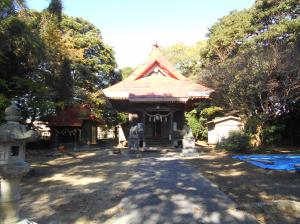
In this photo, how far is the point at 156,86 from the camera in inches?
821

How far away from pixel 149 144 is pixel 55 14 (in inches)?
476

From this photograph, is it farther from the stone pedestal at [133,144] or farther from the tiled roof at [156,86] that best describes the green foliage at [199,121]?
the stone pedestal at [133,144]

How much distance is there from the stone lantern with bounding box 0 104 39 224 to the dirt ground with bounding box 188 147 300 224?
4.09 m

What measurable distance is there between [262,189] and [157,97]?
40.6 feet

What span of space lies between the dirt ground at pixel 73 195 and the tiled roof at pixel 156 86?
28.1 feet

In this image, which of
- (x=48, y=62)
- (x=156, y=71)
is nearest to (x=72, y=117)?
(x=48, y=62)

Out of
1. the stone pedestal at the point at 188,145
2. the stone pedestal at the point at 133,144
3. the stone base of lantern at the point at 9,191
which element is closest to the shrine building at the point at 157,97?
the stone pedestal at the point at 133,144

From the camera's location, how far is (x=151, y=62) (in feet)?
70.8

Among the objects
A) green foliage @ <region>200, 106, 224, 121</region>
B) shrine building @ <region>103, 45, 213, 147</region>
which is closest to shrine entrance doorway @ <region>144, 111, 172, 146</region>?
shrine building @ <region>103, 45, 213, 147</region>

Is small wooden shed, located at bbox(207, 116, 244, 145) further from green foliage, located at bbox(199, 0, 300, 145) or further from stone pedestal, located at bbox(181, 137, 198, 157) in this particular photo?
stone pedestal, located at bbox(181, 137, 198, 157)

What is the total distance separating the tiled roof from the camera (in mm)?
19500

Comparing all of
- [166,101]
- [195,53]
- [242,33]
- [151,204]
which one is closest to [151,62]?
[166,101]

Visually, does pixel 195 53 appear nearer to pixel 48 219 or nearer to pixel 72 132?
pixel 72 132

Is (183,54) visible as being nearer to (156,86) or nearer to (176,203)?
(156,86)
